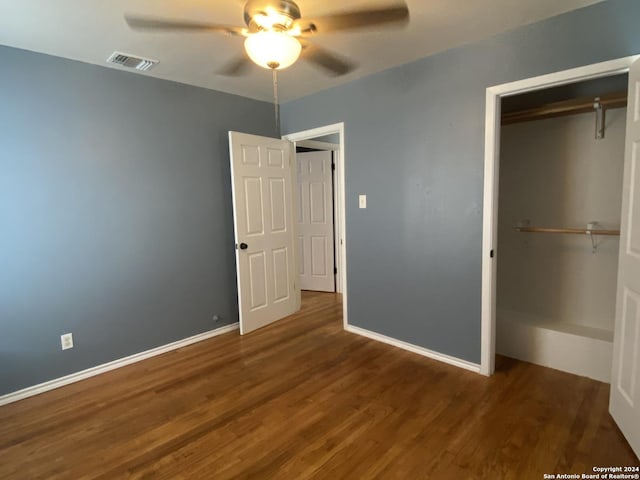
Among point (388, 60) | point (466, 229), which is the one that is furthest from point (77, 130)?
point (466, 229)

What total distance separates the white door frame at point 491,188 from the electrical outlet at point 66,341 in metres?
3.16

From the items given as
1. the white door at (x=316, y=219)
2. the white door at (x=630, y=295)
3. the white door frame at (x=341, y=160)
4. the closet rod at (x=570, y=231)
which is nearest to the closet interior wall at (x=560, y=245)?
the closet rod at (x=570, y=231)

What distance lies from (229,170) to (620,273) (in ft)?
10.6

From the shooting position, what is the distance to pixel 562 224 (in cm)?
298

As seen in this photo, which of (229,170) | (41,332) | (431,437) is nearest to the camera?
(431,437)

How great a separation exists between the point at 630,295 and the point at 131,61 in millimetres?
3604

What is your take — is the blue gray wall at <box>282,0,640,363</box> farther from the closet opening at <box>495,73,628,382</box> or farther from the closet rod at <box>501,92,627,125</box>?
the closet rod at <box>501,92,627,125</box>

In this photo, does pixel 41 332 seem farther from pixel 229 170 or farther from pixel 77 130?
pixel 229 170

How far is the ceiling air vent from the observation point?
2.52m

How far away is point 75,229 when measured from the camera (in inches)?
104

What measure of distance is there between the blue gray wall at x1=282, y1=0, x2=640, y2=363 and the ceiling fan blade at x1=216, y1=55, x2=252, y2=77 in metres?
0.92

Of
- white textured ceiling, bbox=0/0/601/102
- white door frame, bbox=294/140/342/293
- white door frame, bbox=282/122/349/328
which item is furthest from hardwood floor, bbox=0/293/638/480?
white textured ceiling, bbox=0/0/601/102

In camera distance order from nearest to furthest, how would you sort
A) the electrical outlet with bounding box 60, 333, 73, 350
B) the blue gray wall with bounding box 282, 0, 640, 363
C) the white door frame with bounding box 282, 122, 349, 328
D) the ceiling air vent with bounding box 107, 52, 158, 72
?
the blue gray wall with bounding box 282, 0, 640, 363, the ceiling air vent with bounding box 107, 52, 158, 72, the electrical outlet with bounding box 60, 333, 73, 350, the white door frame with bounding box 282, 122, 349, 328

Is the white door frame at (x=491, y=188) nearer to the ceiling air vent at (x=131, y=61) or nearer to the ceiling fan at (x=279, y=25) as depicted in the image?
the ceiling fan at (x=279, y=25)
